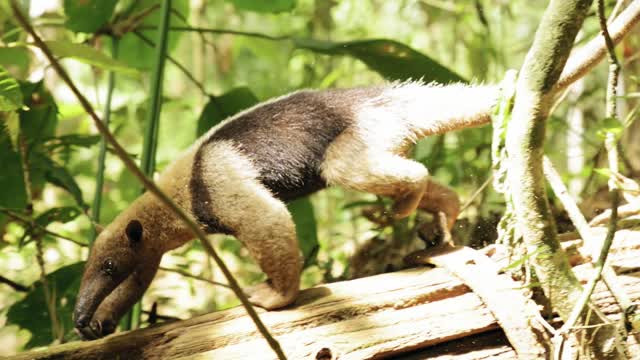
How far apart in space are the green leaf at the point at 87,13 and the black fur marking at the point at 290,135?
3.36 ft

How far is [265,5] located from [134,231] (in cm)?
168

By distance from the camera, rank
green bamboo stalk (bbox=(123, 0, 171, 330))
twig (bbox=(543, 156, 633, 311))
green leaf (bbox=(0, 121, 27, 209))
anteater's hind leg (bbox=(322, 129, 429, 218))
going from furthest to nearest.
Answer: green leaf (bbox=(0, 121, 27, 209)), green bamboo stalk (bbox=(123, 0, 171, 330)), anteater's hind leg (bbox=(322, 129, 429, 218)), twig (bbox=(543, 156, 633, 311))

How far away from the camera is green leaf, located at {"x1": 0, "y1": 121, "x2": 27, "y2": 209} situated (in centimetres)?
345

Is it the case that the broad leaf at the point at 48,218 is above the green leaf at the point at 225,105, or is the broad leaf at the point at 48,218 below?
below

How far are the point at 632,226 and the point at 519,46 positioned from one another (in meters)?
3.51

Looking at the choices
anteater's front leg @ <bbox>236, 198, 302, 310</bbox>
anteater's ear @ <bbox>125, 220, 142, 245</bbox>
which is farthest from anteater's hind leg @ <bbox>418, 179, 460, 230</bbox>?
anteater's ear @ <bbox>125, 220, 142, 245</bbox>

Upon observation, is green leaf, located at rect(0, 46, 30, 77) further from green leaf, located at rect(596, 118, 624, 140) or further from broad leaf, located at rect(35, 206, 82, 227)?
green leaf, located at rect(596, 118, 624, 140)

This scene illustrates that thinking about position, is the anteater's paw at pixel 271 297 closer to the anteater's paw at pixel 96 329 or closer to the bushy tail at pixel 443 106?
the anteater's paw at pixel 96 329

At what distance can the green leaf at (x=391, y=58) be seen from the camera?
3340 millimetres

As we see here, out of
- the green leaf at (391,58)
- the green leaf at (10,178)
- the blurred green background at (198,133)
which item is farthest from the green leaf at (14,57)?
the green leaf at (391,58)

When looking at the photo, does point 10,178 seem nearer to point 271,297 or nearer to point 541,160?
point 271,297

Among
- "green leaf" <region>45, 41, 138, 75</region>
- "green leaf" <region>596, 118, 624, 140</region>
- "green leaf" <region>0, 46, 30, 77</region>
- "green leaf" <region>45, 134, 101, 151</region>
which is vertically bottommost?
"green leaf" <region>596, 118, 624, 140</region>

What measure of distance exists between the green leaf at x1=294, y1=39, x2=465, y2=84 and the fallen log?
1.18m

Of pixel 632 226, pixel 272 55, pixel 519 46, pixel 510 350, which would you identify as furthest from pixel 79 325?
pixel 519 46
